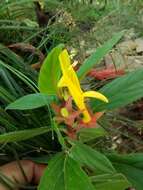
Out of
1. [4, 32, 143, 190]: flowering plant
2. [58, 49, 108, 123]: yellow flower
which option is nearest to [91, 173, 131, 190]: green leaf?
[4, 32, 143, 190]: flowering plant

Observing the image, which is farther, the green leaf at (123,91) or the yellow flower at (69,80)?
the green leaf at (123,91)

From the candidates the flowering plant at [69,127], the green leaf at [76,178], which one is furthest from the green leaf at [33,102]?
the green leaf at [76,178]

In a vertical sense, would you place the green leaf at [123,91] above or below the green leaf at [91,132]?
above

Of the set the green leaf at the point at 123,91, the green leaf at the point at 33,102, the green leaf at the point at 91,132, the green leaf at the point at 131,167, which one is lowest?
the green leaf at the point at 131,167

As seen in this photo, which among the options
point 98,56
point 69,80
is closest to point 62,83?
point 69,80

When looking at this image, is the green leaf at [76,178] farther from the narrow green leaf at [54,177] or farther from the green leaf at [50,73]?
the green leaf at [50,73]

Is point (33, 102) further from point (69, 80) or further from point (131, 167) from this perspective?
point (131, 167)
